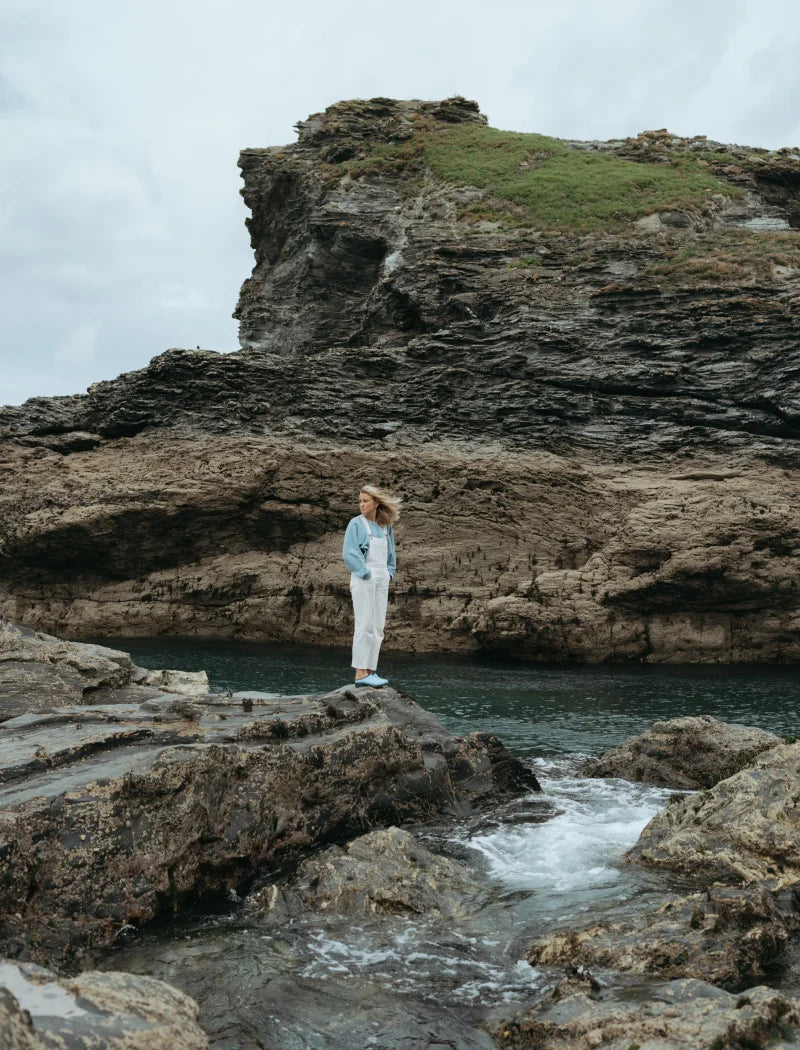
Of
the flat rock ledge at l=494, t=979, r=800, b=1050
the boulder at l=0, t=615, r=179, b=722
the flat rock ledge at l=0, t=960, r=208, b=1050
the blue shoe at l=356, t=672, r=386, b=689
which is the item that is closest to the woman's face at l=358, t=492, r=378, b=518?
→ the blue shoe at l=356, t=672, r=386, b=689

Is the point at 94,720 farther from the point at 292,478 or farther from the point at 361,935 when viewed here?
the point at 292,478

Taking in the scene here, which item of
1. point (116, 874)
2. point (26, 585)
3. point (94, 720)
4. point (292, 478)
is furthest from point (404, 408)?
point (116, 874)

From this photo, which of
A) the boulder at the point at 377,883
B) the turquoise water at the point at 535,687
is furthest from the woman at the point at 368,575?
the boulder at the point at 377,883

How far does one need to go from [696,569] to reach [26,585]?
2832cm

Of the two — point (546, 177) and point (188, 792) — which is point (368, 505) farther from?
point (546, 177)

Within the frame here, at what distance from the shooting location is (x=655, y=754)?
478 inches

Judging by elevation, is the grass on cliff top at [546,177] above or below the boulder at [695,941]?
above

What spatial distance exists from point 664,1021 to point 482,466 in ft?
88.8

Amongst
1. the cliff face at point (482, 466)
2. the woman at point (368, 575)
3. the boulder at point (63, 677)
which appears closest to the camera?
the boulder at point (63, 677)

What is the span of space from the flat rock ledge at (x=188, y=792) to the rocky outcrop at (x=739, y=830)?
2.62 metres

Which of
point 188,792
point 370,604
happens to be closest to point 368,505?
point 370,604

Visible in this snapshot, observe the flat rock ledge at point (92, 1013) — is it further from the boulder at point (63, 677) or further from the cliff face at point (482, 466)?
the cliff face at point (482, 466)

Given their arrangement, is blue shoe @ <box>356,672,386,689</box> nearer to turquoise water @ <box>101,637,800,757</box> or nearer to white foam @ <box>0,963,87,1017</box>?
turquoise water @ <box>101,637,800,757</box>

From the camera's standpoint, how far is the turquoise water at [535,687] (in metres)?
17.0
